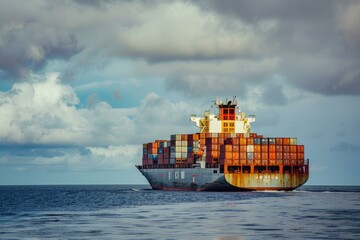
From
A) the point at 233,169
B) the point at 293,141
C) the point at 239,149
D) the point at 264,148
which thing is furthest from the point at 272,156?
the point at 233,169

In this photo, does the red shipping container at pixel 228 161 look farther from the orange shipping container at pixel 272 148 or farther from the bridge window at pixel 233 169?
the orange shipping container at pixel 272 148

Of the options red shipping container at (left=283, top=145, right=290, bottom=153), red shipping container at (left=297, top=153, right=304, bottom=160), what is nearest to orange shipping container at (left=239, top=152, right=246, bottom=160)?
red shipping container at (left=283, top=145, right=290, bottom=153)

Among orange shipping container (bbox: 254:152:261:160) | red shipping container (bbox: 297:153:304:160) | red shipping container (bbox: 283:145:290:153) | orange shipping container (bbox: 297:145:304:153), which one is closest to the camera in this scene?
orange shipping container (bbox: 254:152:261:160)

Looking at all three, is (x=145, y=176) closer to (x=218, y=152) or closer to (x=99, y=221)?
(x=218, y=152)

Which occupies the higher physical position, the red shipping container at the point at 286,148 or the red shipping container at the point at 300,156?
the red shipping container at the point at 286,148

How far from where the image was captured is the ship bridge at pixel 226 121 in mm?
173375

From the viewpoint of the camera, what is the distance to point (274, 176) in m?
159

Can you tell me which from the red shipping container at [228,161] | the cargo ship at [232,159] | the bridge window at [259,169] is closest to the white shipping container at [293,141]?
the cargo ship at [232,159]

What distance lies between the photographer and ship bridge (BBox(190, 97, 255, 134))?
17338cm

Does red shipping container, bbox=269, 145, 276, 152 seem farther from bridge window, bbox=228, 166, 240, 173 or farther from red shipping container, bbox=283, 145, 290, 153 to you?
bridge window, bbox=228, 166, 240, 173

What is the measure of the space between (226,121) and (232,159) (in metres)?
18.2

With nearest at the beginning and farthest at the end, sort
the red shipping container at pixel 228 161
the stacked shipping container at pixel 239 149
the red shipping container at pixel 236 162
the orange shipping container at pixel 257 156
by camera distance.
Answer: the red shipping container at pixel 228 161 < the red shipping container at pixel 236 162 < the stacked shipping container at pixel 239 149 < the orange shipping container at pixel 257 156

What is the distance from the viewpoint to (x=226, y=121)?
173750mm

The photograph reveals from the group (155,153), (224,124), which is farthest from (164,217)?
(155,153)
